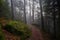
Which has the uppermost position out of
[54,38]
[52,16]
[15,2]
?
[15,2]

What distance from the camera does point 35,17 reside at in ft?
47.4

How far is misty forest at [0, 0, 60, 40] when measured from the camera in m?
7.65

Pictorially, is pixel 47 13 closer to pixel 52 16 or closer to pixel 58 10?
pixel 52 16

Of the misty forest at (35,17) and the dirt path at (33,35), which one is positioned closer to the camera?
the dirt path at (33,35)

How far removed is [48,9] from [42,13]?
1.51 meters

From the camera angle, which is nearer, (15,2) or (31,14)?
(15,2)

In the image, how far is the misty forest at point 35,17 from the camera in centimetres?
765

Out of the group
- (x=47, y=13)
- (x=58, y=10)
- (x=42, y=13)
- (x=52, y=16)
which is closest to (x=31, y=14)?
(x=42, y=13)

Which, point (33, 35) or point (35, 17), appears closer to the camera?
point (33, 35)

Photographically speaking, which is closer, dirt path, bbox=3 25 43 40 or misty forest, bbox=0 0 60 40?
dirt path, bbox=3 25 43 40

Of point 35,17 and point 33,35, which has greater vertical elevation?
point 35,17

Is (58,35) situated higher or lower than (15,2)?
lower

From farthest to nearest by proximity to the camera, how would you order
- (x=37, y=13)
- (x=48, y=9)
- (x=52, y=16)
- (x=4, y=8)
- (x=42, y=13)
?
(x=37, y=13) < (x=42, y=13) < (x=48, y=9) < (x=52, y=16) < (x=4, y=8)

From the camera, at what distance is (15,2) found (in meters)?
10.8
